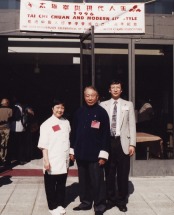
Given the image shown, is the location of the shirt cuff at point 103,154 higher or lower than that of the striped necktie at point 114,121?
lower

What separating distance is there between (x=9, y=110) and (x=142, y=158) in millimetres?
3253

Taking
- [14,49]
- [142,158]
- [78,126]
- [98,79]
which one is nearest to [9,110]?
[14,49]

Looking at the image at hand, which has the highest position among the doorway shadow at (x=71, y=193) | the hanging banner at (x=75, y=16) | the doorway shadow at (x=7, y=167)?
the hanging banner at (x=75, y=16)

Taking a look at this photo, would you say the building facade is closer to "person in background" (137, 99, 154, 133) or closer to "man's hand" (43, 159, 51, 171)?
"person in background" (137, 99, 154, 133)

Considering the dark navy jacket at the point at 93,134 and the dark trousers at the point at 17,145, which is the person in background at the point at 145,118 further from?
the dark trousers at the point at 17,145

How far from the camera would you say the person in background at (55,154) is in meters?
5.16

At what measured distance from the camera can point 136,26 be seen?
25.8 ft

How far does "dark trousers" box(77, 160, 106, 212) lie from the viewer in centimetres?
534

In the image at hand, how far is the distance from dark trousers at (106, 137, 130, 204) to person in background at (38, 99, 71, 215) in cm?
73

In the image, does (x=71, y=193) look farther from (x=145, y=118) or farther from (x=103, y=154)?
(x=145, y=118)

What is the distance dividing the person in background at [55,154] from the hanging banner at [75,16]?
9.26 feet

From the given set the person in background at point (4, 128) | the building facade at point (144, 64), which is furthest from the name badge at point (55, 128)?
the person in background at point (4, 128)

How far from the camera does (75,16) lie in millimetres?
7602

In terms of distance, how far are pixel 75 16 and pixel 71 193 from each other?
3462mm
